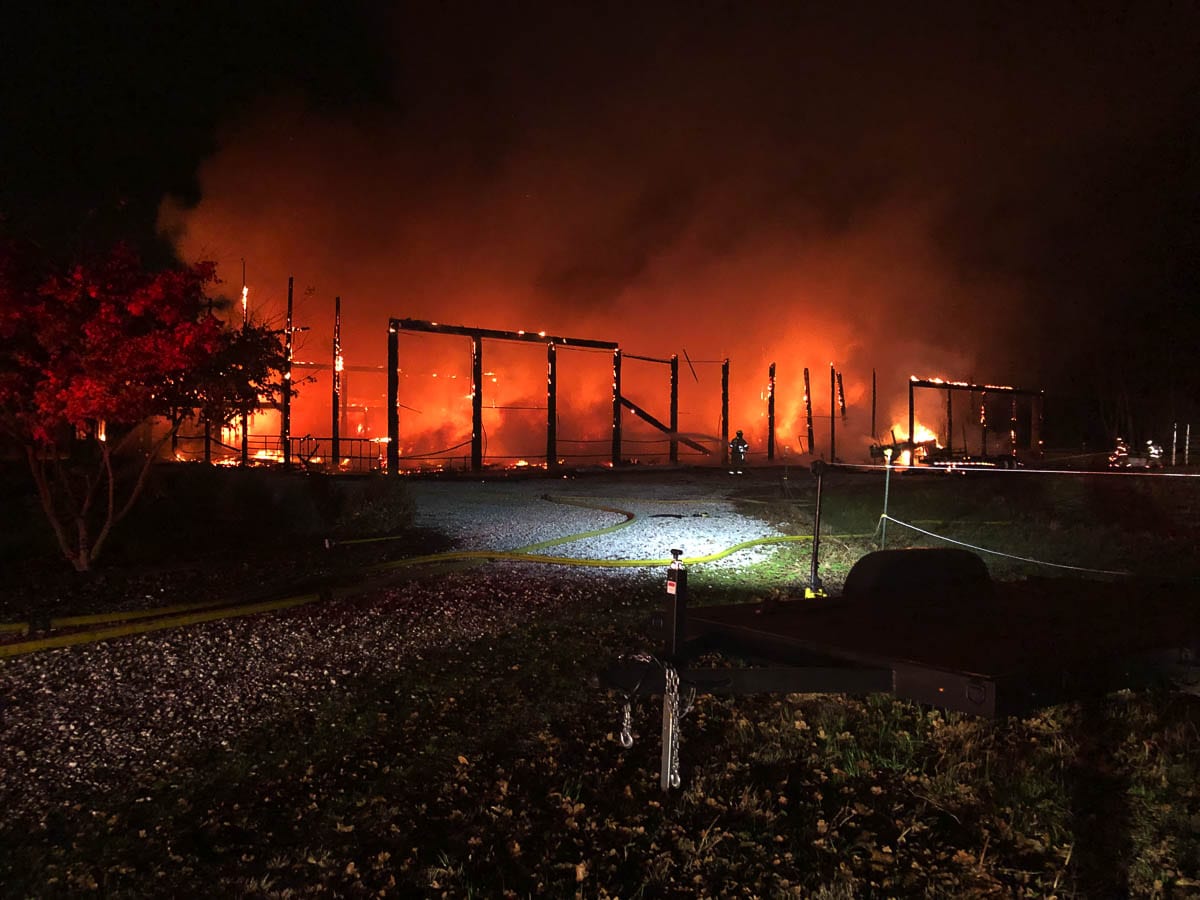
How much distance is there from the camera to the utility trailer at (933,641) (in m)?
4.12

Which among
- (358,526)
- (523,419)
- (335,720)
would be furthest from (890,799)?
(523,419)

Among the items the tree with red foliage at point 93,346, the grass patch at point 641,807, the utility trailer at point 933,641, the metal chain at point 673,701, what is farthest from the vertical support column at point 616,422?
the metal chain at point 673,701

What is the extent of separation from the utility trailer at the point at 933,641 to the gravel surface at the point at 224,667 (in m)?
2.48

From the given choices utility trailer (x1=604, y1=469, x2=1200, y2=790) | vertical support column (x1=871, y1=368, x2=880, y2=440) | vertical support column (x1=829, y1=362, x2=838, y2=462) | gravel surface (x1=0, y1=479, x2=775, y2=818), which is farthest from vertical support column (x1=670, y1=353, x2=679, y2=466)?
utility trailer (x1=604, y1=469, x2=1200, y2=790)

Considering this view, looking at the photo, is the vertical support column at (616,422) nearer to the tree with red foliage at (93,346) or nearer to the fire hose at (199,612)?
the fire hose at (199,612)

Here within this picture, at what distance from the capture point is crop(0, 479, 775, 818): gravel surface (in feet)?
15.3

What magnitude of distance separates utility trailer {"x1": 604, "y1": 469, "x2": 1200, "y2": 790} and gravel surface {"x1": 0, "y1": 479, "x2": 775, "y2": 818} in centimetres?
248

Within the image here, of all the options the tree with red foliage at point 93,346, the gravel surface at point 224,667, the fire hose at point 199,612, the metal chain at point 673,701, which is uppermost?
the tree with red foliage at point 93,346

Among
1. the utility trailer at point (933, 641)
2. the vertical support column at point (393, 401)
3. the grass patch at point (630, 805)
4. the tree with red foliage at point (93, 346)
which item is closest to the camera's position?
the grass patch at point (630, 805)

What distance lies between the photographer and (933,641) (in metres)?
5.12

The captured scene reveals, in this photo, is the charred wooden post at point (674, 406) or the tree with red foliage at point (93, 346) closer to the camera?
the tree with red foliage at point (93, 346)

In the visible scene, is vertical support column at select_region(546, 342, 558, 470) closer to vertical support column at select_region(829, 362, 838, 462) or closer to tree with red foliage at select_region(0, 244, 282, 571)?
vertical support column at select_region(829, 362, 838, 462)

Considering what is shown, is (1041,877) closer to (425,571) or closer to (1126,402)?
(425,571)

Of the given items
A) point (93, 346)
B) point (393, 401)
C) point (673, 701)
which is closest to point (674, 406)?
point (393, 401)
